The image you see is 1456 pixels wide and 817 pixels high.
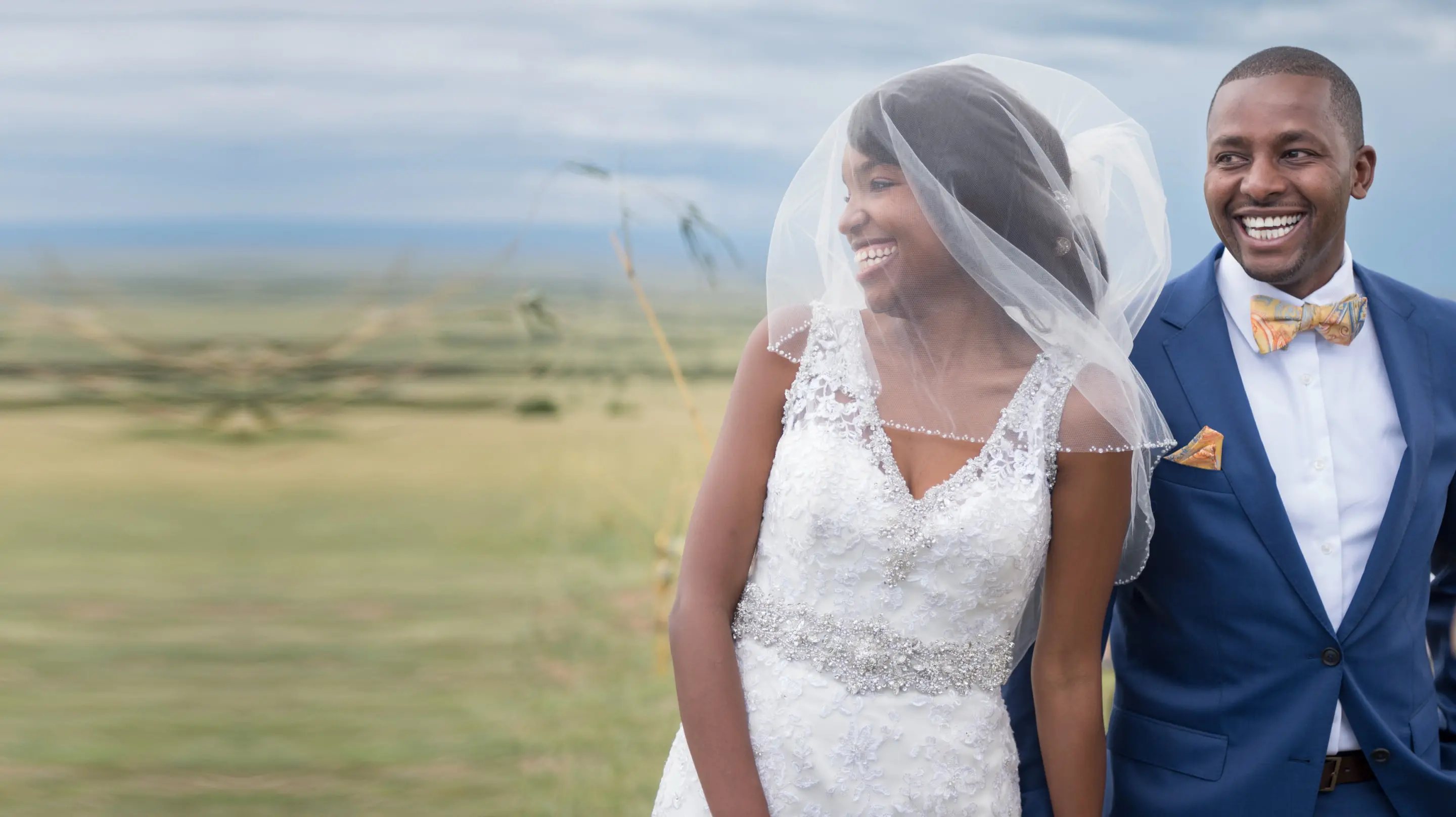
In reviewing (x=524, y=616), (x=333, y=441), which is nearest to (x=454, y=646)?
(x=524, y=616)

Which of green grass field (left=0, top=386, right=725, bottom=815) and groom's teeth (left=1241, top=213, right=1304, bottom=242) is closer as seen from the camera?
groom's teeth (left=1241, top=213, right=1304, bottom=242)

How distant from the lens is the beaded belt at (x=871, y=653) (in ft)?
4.98

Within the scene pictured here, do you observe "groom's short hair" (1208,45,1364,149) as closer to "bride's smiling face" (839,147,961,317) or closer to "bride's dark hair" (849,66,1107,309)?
"bride's dark hair" (849,66,1107,309)

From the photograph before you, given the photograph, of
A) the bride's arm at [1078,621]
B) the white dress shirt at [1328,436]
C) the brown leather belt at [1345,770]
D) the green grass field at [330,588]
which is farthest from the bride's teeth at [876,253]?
the green grass field at [330,588]

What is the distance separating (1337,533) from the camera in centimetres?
174

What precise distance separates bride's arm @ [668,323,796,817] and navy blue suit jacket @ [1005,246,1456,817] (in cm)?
58

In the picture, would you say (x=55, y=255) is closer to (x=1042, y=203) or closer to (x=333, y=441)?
(x=333, y=441)

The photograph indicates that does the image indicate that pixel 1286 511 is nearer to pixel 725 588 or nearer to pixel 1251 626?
pixel 1251 626

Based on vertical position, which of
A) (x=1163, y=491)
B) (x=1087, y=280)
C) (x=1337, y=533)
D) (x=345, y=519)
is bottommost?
(x=1337, y=533)

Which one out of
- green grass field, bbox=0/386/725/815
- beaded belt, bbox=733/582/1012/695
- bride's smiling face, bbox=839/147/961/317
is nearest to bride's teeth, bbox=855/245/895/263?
bride's smiling face, bbox=839/147/961/317

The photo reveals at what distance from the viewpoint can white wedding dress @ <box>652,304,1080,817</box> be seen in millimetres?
1467

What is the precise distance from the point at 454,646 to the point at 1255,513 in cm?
411

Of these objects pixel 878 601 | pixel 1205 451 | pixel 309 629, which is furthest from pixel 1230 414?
pixel 309 629

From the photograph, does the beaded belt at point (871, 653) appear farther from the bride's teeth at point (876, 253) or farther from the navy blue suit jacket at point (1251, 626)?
the bride's teeth at point (876, 253)
